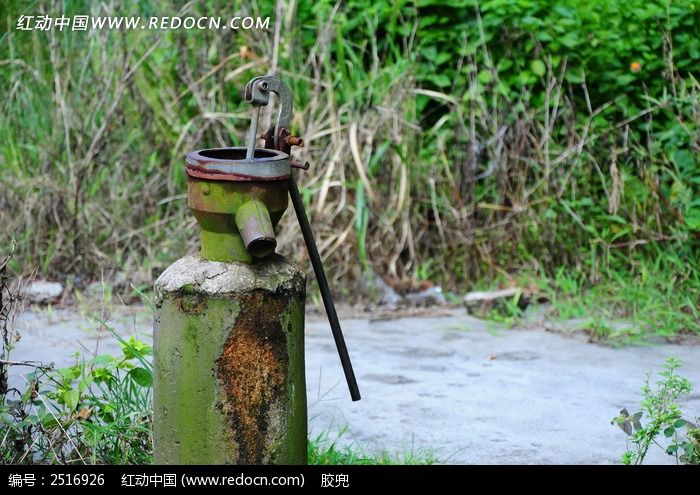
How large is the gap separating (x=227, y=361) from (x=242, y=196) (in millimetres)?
396

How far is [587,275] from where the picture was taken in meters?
5.41

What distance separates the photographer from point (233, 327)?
7.98ft

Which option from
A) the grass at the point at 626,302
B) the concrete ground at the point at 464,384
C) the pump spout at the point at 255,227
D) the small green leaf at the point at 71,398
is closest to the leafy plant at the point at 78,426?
the small green leaf at the point at 71,398

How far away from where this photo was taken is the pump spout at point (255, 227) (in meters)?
2.38

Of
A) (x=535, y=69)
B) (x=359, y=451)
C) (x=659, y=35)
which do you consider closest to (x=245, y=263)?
(x=359, y=451)

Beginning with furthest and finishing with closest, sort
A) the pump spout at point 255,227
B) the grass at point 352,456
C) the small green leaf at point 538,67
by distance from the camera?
the small green leaf at point 538,67 < the grass at point 352,456 < the pump spout at point 255,227

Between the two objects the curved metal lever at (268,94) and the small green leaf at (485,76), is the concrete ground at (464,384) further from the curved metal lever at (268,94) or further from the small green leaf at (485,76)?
the small green leaf at (485,76)

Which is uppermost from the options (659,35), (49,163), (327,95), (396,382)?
(659,35)

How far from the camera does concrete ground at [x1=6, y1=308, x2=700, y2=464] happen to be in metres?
3.46

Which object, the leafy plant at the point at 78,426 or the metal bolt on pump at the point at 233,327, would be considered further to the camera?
the leafy plant at the point at 78,426

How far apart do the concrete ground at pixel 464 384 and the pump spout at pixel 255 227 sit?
1052mm

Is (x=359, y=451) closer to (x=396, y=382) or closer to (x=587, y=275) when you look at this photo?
(x=396, y=382)

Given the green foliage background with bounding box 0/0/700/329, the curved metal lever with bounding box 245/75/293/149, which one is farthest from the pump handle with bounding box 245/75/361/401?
the green foliage background with bounding box 0/0/700/329

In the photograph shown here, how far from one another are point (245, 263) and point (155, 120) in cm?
348
